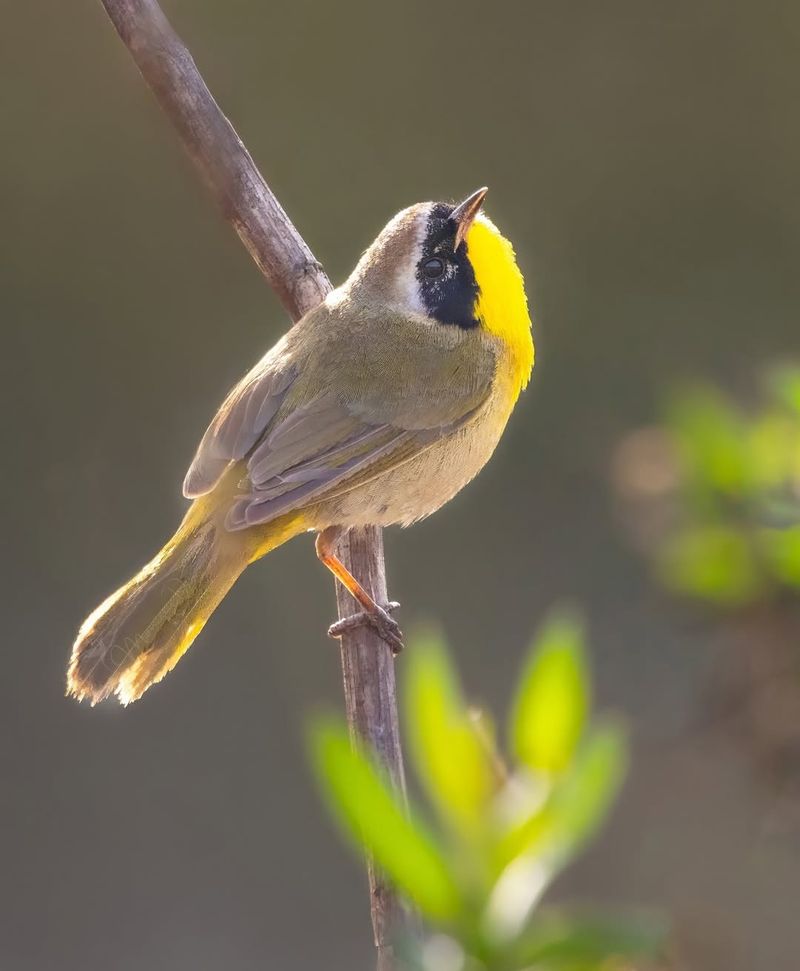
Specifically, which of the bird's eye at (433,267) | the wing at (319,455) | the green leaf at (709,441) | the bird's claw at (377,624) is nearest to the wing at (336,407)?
the wing at (319,455)

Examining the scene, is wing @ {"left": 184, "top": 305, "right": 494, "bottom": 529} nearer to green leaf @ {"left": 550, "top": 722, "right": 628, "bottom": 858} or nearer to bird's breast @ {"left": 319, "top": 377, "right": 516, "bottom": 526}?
bird's breast @ {"left": 319, "top": 377, "right": 516, "bottom": 526}

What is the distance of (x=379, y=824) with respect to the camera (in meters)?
0.45

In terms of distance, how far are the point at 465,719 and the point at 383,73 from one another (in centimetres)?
405

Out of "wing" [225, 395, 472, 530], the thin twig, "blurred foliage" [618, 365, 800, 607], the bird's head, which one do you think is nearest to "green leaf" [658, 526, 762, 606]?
"blurred foliage" [618, 365, 800, 607]

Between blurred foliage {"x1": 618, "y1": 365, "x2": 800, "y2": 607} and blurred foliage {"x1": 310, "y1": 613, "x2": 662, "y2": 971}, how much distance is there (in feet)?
0.47

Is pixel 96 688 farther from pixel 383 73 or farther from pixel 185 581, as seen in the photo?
pixel 383 73

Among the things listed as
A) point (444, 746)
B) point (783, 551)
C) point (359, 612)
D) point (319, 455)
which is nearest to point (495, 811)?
point (444, 746)

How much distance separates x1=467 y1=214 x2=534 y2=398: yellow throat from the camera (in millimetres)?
2703

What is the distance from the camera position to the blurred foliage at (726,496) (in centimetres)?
63

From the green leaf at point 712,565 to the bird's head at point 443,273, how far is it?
6.71 feet

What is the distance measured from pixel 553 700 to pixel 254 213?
1.87 meters

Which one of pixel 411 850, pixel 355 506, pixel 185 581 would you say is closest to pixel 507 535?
pixel 355 506

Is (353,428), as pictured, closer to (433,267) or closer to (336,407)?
(336,407)

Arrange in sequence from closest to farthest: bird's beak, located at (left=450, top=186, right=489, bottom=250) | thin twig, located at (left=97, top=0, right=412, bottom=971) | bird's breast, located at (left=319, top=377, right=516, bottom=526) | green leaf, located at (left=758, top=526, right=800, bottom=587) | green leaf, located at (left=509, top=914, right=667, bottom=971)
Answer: green leaf, located at (left=509, top=914, right=667, bottom=971), green leaf, located at (left=758, top=526, right=800, bottom=587), thin twig, located at (left=97, top=0, right=412, bottom=971), bird's breast, located at (left=319, top=377, right=516, bottom=526), bird's beak, located at (left=450, top=186, right=489, bottom=250)
